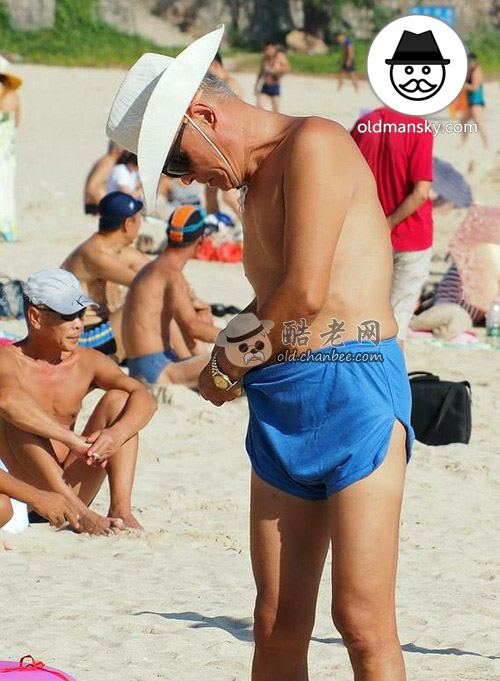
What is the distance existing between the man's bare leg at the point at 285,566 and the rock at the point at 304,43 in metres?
33.7

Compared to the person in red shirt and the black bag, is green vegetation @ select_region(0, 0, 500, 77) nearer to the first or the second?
the person in red shirt

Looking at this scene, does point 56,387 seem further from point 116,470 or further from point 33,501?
point 33,501

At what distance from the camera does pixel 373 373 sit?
2.70 meters

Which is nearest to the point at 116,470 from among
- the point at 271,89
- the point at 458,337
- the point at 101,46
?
the point at 458,337

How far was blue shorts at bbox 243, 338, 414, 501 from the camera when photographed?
2668 mm

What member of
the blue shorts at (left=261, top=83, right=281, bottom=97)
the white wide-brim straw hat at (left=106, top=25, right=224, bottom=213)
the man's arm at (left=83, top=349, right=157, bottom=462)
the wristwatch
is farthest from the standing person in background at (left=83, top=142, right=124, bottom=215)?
the blue shorts at (left=261, top=83, right=281, bottom=97)

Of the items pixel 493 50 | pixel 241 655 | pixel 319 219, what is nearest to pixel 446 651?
pixel 241 655

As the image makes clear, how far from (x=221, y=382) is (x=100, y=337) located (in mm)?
4311

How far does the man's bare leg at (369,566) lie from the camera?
2637 millimetres

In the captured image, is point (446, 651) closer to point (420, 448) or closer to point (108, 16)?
point (420, 448)

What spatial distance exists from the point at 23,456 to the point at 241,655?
1462 mm

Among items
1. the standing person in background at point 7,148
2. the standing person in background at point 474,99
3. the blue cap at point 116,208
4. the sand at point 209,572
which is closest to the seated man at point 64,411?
the sand at point 209,572

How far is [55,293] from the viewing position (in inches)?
186

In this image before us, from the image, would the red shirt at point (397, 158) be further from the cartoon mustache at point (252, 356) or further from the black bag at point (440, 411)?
the cartoon mustache at point (252, 356)
